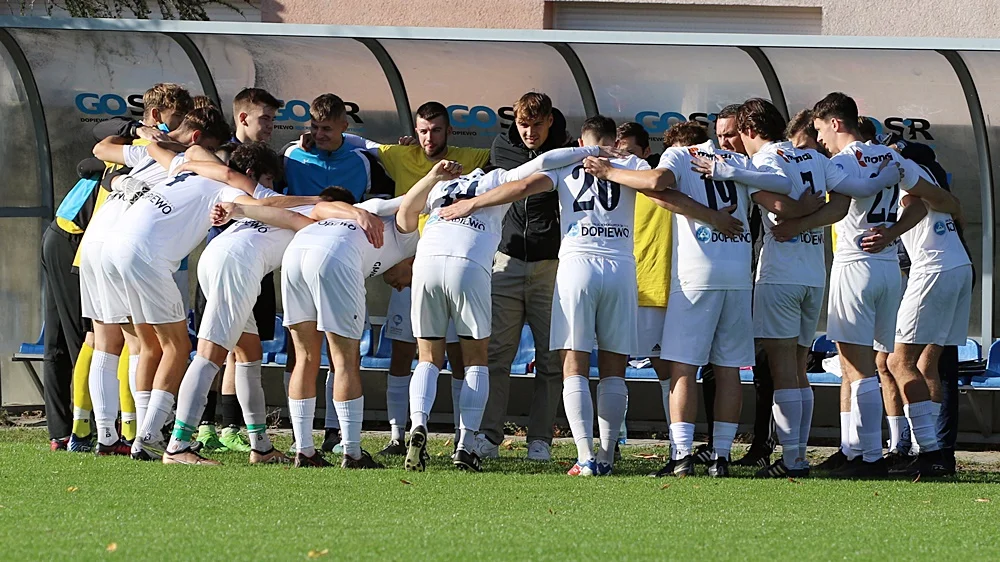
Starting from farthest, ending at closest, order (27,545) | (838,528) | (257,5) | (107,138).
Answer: (257,5), (107,138), (838,528), (27,545)

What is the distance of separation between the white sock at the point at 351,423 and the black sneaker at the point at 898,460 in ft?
9.37

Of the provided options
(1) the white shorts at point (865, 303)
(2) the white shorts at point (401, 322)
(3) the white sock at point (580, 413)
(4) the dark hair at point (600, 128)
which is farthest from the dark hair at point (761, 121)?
(2) the white shorts at point (401, 322)

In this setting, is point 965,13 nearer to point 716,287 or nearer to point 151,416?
point 716,287

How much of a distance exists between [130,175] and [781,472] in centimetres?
373

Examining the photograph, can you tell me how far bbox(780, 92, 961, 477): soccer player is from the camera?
7.00 meters

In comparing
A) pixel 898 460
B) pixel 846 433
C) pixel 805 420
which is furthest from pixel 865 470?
Result: pixel 898 460

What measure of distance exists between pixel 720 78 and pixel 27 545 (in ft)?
22.8

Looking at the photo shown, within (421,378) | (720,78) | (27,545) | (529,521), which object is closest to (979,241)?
(720,78)

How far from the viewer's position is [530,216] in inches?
296

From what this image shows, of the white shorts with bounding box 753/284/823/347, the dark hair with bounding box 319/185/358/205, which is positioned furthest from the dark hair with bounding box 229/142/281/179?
the white shorts with bounding box 753/284/823/347

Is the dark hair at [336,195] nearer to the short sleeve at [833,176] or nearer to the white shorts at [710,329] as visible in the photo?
the white shorts at [710,329]

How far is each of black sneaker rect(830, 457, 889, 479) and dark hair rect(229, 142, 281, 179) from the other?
3.33 metres

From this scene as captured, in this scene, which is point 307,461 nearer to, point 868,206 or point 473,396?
point 473,396

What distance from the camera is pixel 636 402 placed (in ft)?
32.1
